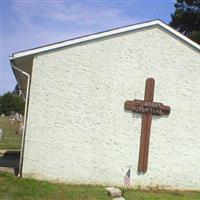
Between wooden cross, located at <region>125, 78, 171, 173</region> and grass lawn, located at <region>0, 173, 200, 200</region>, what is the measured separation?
118cm

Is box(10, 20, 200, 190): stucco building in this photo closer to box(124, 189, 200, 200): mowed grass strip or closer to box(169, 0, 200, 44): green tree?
box(124, 189, 200, 200): mowed grass strip

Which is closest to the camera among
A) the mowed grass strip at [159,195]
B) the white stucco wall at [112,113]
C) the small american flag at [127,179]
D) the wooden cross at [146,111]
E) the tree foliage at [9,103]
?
the mowed grass strip at [159,195]

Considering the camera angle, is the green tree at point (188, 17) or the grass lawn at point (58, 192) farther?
the green tree at point (188, 17)

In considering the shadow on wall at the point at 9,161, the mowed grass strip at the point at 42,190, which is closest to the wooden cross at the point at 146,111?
the mowed grass strip at the point at 42,190

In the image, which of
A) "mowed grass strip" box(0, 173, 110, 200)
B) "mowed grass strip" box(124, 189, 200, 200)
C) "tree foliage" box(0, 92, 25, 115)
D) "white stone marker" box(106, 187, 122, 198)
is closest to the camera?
"mowed grass strip" box(0, 173, 110, 200)

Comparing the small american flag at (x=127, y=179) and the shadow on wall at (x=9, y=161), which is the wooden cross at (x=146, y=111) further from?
the shadow on wall at (x=9, y=161)

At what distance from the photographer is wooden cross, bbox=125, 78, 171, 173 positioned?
14.9 metres

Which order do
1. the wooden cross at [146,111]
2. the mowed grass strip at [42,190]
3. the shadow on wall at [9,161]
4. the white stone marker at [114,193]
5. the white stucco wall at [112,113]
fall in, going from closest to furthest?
1. the mowed grass strip at [42,190]
2. the white stone marker at [114,193]
3. the white stucco wall at [112,113]
4. the wooden cross at [146,111]
5. the shadow on wall at [9,161]

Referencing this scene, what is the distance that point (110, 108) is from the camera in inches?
584

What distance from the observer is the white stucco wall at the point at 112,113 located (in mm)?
14539

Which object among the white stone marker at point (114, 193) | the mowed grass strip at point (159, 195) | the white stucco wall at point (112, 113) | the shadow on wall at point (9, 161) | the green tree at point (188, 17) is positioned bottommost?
the mowed grass strip at point (159, 195)

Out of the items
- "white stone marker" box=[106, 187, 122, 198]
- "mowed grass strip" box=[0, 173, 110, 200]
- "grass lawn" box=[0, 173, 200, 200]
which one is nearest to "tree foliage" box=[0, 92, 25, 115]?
"mowed grass strip" box=[0, 173, 110, 200]

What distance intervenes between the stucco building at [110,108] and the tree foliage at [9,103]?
74268 mm

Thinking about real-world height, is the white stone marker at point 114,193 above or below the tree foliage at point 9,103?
→ below
